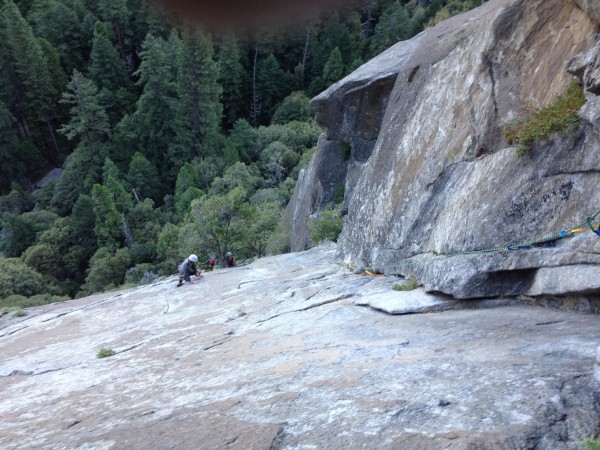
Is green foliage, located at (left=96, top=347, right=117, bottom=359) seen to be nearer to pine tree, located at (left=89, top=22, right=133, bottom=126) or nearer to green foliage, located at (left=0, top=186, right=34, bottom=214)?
green foliage, located at (left=0, top=186, right=34, bottom=214)

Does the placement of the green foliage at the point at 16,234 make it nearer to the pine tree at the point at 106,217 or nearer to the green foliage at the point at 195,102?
the pine tree at the point at 106,217

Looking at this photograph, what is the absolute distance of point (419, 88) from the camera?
519 inches

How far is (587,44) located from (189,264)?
13.2 m

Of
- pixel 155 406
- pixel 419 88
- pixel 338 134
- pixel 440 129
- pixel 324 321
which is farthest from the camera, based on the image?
pixel 338 134

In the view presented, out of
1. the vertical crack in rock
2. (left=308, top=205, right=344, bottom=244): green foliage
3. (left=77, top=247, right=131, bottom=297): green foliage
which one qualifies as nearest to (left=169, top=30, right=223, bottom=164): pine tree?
(left=77, top=247, right=131, bottom=297): green foliage

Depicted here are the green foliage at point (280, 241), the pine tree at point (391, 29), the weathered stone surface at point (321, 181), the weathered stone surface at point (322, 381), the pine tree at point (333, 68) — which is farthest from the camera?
the pine tree at point (391, 29)

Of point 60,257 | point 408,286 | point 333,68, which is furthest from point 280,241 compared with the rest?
point 333,68

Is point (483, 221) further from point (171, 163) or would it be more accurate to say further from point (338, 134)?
point (171, 163)

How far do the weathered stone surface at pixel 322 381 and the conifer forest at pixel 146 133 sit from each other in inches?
758

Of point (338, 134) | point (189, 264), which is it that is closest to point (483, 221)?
point (189, 264)

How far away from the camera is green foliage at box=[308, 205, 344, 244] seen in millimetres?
21375

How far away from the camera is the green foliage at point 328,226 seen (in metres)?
21.4

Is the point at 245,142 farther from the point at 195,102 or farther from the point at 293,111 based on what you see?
the point at 293,111

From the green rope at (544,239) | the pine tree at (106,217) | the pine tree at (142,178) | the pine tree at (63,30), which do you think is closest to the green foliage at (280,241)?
the pine tree at (106,217)
